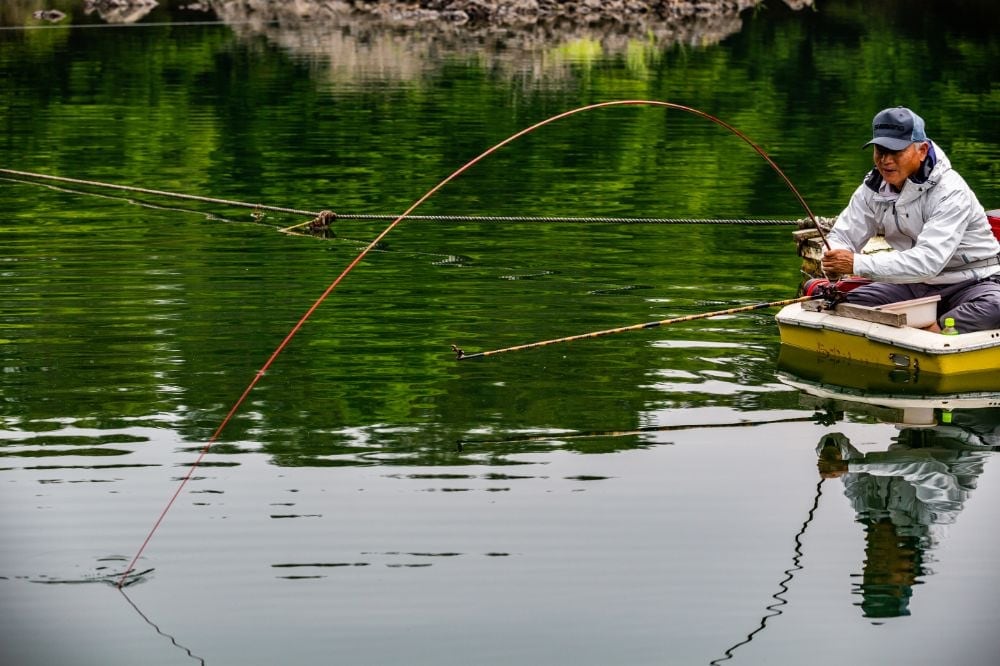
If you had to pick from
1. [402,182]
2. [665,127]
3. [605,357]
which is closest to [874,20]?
[665,127]

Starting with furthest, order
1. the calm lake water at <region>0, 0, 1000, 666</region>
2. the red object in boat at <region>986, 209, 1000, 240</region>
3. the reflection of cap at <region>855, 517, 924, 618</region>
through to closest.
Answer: the red object in boat at <region>986, 209, 1000, 240</region> < the reflection of cap at <region>855, 517, 924, 618</region> < the calm lake water at <region>0, 0, 1000, 666</region>

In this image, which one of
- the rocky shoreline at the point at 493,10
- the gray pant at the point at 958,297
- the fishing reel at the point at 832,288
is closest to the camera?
the gray pant at the point at 958,297

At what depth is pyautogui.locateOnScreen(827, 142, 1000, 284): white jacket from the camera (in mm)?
8977

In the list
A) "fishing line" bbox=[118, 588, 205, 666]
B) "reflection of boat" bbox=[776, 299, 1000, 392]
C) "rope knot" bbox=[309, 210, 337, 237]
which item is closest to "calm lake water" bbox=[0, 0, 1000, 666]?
"fishing line" bbox=[118, 588, 205, 666]

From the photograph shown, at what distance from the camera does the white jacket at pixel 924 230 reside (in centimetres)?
898

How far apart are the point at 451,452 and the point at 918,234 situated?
3.05 m

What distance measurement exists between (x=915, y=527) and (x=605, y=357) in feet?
11.0

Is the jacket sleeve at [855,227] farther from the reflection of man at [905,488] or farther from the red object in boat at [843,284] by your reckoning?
the reflection of man at [905,488]

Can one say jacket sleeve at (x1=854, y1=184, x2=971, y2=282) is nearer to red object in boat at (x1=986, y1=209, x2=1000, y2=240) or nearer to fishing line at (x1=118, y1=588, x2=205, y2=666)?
red object in boat at (x1=986, y1=209, x2=1000, y2=240)

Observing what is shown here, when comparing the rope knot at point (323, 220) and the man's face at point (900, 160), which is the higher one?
the man's face at point (900, 160)

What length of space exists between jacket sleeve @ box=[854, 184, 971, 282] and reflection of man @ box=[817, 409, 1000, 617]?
0.84 metres

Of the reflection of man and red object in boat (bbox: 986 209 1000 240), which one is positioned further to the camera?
red object in boat (bbox: 986 209 1000 240)

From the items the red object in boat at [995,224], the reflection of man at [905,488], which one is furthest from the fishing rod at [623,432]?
the red object in boat at [995,224]

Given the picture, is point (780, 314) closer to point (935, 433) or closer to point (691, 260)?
point (935, 433)
